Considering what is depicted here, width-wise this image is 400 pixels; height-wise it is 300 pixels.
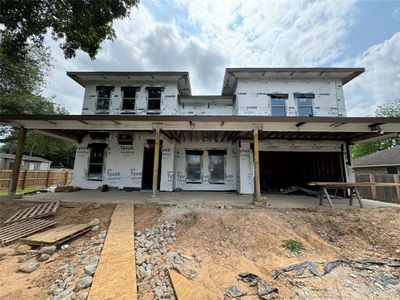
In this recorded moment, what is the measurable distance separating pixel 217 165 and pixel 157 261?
746 cm

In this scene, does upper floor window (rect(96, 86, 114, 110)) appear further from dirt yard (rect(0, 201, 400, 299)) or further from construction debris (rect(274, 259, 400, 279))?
construction debris (rect(274, 259, 400, 279))

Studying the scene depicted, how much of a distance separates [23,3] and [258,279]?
38.0ft

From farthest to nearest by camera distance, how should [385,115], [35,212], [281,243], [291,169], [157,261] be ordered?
1. [385,115]
2. [291,169]
3. [35,212]
4. [281,243]
5. [157,261]

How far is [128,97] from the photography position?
10883 mm

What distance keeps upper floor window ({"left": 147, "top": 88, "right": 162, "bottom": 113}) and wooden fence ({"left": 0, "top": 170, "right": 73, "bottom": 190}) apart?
1107 centimetres

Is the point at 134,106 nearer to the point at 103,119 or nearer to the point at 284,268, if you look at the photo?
the point at 103,119

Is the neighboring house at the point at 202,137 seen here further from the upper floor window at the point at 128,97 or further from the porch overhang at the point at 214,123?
the porch overhang at the point at 214,123

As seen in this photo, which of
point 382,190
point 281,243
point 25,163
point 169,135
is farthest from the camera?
point 25,163

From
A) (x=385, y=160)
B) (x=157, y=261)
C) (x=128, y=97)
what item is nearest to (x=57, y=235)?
(x=157, y=261)

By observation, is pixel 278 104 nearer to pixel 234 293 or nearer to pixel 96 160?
pixel 234 293

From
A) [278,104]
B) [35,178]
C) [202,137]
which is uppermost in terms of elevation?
[278,104]

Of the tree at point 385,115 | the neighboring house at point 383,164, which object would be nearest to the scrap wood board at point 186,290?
the neighboring house at point 383,164

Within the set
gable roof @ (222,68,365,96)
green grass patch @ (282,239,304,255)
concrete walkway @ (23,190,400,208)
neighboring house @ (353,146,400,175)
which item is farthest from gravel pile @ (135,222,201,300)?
neighboring house @ (353,146,400,175)

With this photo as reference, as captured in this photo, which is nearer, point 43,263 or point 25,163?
point 43,263
